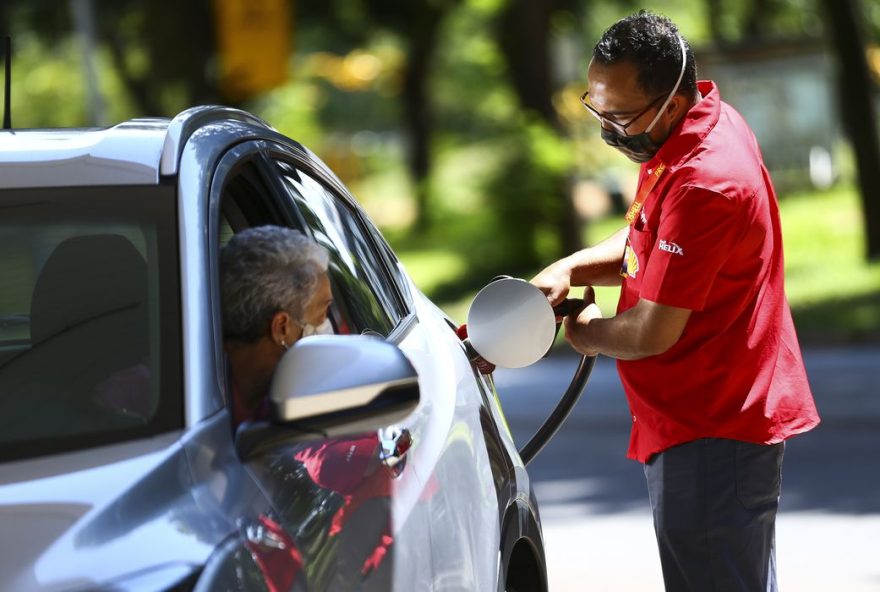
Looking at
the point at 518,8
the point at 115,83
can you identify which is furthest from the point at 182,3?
the point at 115,83

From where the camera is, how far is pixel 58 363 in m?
2.78

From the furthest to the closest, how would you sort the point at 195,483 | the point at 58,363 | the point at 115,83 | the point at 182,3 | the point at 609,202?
the point at 115,83 < the point at 609,202 < the point at 182,3 < the point at 58,363 < the point at 195,483

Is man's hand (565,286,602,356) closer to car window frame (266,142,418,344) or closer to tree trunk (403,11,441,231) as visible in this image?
car window frame (266,142,418,344)

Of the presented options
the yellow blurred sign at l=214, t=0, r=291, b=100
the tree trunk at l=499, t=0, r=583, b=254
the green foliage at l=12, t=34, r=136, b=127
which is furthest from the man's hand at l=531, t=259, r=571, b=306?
the green foliage at l=12, t=34, r=136, b=127

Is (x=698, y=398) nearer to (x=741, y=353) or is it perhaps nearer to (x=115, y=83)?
(x=741, y=353)

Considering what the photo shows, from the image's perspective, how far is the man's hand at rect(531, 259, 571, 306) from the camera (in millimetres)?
3842

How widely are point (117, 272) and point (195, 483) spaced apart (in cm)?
66

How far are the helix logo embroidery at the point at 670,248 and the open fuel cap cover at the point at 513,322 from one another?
31 cm

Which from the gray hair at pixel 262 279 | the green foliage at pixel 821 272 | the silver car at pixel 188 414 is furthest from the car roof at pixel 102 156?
the green foliage at pixel 821 272

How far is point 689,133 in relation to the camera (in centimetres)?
346

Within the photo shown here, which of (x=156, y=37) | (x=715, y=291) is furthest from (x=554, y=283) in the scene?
(x=156, y=37)

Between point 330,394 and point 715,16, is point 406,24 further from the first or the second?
point 330,394

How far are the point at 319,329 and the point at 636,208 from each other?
81 centimetres

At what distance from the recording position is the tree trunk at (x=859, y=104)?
1822 cm
